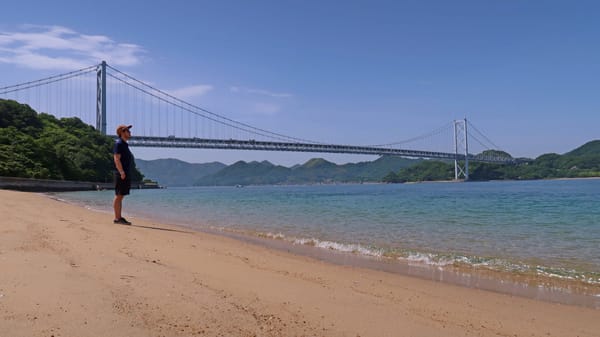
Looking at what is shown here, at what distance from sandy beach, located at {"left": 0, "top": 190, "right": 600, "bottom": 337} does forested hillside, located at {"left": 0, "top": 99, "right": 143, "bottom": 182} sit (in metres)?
34.7

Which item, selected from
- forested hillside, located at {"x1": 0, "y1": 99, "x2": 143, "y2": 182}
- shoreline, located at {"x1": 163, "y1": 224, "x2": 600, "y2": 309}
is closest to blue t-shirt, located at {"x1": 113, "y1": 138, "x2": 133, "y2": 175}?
shoreline, located at {"x1": 163, "y1": 224, "x2": 600, "y2": 309}

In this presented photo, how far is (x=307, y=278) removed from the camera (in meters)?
3.99

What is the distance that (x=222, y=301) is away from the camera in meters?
2.79

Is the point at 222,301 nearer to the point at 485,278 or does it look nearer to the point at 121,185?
the point at 485,278

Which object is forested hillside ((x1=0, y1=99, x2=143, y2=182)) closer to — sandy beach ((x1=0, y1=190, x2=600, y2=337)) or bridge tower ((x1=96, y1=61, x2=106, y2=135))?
bridge tower ((x1=96, y1=61, x2=106, y2=135))

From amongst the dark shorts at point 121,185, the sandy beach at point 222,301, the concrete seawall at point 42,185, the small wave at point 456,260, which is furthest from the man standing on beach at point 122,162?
the concrete seawall at point 42,185

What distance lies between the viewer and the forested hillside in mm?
35812

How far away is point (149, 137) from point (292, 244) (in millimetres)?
60378

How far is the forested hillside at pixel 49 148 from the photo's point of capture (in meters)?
35.8

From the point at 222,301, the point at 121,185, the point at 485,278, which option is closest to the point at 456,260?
the point at 485,278

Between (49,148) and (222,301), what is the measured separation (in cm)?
4835

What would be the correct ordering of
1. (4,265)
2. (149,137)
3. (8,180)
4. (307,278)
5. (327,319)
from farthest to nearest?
(149,137) → (8,180) → (307,278) → (4,265) → (327,319)

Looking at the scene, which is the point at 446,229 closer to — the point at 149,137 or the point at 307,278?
the point at 307,278

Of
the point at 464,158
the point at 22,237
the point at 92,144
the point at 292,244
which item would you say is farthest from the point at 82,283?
the point at 464,158
